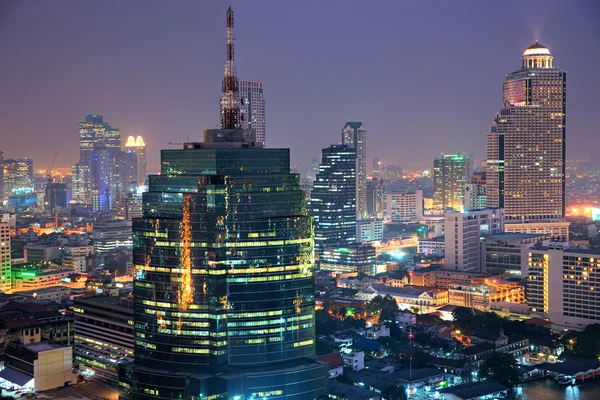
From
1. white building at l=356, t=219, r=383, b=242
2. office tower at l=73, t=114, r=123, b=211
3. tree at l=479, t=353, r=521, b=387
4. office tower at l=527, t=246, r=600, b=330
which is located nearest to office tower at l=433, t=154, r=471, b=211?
white building at l=356, t=219, r=383, b=242

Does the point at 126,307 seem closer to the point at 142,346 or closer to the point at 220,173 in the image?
the point at 142,346

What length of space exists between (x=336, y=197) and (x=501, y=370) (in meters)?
42.7

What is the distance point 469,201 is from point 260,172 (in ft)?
175

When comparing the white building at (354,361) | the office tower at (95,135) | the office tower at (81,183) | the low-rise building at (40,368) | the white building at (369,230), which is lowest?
the white building at (354,361)

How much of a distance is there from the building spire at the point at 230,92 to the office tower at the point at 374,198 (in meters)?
70.2

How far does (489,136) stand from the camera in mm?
76000

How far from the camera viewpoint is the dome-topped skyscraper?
74.9 metres

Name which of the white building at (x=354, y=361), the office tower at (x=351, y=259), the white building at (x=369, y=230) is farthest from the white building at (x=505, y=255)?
the white building at (x=369, y=230)

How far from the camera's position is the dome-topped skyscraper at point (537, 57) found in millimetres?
74875

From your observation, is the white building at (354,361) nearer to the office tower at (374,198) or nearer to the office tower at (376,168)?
the office tower at (374,198)

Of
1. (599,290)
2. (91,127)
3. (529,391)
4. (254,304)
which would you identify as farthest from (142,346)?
(91,127)

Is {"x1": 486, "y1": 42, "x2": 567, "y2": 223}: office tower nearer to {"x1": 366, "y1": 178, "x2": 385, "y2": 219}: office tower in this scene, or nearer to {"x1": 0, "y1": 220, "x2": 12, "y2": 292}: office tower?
{"x1": 366, "y1": 178, "x2": 385, "y2": 219}: office tower

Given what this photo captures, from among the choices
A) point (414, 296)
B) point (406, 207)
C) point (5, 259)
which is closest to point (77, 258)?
point (5, 259)

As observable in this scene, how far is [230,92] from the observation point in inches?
1277
